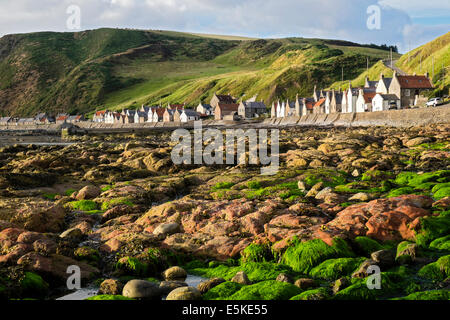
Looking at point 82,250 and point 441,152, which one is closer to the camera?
point 82,250

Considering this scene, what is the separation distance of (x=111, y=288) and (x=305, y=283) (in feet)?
14.7

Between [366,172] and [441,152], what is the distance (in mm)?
8174

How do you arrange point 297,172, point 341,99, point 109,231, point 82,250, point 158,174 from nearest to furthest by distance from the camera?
point 82,250 → point 109,231 → point 297,172 → point 158,174 → point 341,99

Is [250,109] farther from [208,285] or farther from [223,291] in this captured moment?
[223,291]

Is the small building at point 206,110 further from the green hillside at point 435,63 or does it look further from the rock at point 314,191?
the rock at point 314,191

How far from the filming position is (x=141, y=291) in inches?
348

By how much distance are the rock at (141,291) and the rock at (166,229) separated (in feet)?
13.2

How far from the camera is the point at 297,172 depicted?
2222 cm

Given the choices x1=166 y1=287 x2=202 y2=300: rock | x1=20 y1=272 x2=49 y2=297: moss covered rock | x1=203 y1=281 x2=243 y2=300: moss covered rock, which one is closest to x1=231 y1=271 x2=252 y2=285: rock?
x1=203 y1=281 x2=243 y2=300: moss covered rock

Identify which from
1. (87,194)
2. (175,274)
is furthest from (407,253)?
(87,194)

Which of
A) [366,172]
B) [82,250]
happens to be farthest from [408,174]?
[82,250]

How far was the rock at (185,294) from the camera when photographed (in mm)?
8398
